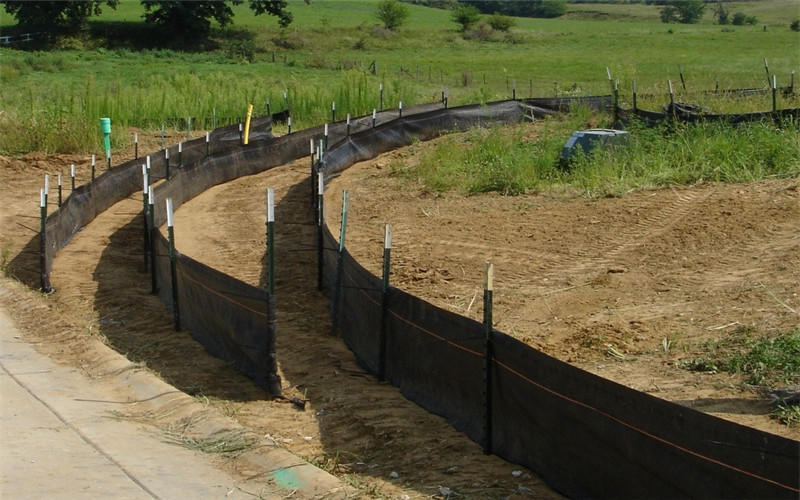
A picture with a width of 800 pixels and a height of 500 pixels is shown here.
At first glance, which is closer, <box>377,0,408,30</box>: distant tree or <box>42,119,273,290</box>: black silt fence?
<box>42,119,273,290</box>: black silt fence

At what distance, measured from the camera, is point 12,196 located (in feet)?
66.1

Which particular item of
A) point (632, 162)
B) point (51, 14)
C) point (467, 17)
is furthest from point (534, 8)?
point (632, 162)

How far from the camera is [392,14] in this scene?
7750cm

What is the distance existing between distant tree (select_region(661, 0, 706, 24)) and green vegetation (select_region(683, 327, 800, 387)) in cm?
9136

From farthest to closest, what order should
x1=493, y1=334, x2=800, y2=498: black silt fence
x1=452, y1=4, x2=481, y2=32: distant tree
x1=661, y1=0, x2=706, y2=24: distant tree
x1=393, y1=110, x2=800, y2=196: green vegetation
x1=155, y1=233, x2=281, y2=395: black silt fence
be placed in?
x1=661, y1=0, x2=706, y2=24: distant tree
x1=452, y1=4, x2=481, y2=32: distant tree
x1=393, y1=110, x2=800, y2=196: green vegetation
x1=155, y1=233, x2=281, y2=395: black silt fence
x1=493, y1=334, x2=800, y2=498: black silt fence

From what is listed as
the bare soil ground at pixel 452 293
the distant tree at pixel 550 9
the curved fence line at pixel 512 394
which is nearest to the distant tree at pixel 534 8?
the distant tree at pixel 550 9

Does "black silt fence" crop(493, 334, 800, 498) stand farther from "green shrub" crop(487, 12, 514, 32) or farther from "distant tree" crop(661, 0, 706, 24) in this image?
"distant tree" crop(661, 0, 706, 24)

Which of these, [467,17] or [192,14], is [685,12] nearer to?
[467,17]

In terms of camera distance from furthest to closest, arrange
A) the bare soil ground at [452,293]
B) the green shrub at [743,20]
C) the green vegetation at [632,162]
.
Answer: the green shrub at [743,20] → the green vegetation at [632,162] → the bare soil ground at [452,293]

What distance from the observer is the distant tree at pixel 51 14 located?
58344mm

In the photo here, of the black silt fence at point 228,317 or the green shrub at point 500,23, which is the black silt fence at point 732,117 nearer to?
the black silt fence at point 228,317

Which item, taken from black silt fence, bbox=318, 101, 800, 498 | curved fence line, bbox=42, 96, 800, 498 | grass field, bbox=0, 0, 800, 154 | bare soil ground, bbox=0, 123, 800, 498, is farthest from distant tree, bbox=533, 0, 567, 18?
black silt fence, bbox=318, 101, 800, 498

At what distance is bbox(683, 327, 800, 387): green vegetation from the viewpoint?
8.10m

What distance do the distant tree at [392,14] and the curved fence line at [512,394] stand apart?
64698 millimetres
